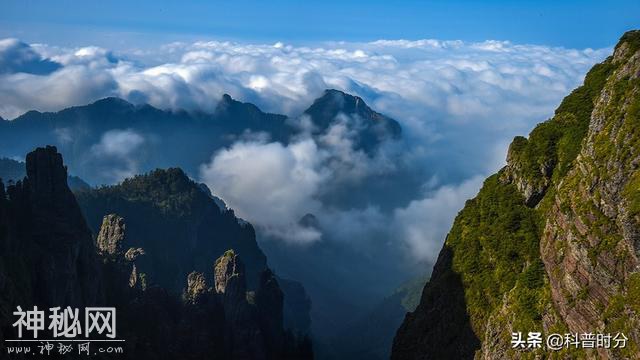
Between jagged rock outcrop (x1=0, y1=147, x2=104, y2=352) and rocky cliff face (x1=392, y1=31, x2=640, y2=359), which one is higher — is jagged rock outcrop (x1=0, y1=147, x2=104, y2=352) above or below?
above

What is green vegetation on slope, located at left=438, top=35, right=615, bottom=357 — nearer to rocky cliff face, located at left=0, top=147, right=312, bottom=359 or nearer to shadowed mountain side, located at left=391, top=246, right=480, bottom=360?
shadowed mountain side, located at left=391, top=246, right=480, bottom=360

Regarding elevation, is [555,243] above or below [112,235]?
below

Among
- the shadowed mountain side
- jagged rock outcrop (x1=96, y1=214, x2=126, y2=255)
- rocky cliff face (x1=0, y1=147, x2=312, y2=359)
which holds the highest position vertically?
jagged rock outcrop (x1=96, y1=214, x2=126, y2=255)

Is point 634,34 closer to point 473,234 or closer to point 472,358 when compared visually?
point 473,234

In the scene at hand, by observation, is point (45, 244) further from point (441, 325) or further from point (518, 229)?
point (518, 229)

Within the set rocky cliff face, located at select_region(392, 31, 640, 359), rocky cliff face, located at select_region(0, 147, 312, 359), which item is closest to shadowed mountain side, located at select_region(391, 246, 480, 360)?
rocky cliff face, located at select_region(392, 31, 640, 359)

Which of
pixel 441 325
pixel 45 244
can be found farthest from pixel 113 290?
pixel 441 325
